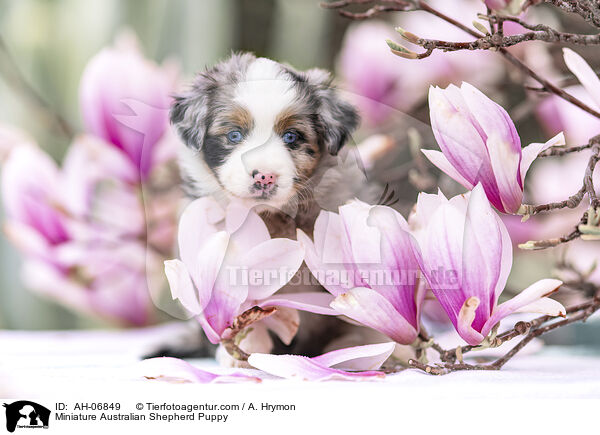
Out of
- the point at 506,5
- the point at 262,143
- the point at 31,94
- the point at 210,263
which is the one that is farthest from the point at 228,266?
the point at 31,94

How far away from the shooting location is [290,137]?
1.97 ft

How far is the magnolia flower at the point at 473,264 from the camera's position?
540mm

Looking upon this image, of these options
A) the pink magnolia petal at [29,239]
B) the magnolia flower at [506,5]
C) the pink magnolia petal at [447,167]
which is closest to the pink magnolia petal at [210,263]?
the pink magnolia petal at [447,167]

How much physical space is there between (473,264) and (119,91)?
523 mm

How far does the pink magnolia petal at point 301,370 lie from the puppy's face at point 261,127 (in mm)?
146

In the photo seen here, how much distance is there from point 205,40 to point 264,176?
0.40 m

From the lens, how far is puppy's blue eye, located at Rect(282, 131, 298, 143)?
0.60m

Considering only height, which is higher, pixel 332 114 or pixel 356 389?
pixel 332 114

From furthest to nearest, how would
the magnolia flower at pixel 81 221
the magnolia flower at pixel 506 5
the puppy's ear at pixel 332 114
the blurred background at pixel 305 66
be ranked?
1. the magnolia flower at pixel 81 221
2. the blurred background at pixel 305 66
3. the puppy's ear at pixel 332 114
4. the magnolia flower at pixel 506 5

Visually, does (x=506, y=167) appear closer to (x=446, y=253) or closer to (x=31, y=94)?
(x=446, y=253)

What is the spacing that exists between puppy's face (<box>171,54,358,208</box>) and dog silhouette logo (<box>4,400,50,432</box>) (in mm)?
259

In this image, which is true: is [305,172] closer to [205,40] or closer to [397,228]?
[397,228]

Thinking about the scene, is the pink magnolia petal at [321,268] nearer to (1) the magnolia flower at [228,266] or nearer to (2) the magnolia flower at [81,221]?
(1) the magnolia flower at [228,266]

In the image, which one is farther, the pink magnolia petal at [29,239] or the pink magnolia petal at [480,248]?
the pink magnolia petal at [29,239]
